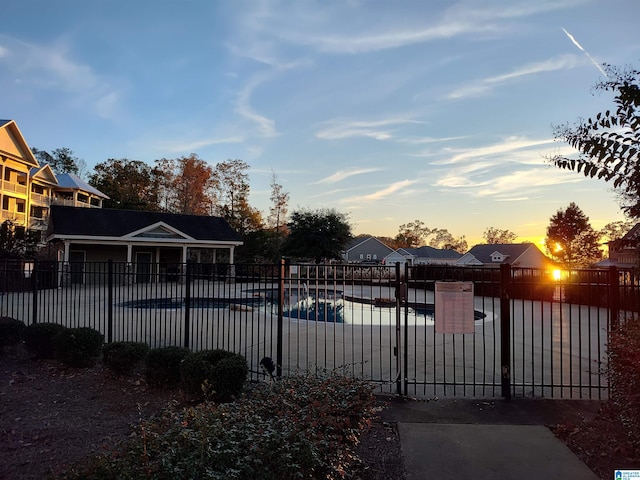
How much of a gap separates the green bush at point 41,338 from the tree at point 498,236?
8486 centimetres

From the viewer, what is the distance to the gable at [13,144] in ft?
119

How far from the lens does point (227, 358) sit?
508cm

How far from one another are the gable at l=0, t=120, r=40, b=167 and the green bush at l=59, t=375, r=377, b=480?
4429cm

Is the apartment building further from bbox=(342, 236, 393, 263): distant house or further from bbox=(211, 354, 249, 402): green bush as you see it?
bbox=(342, 236, 393, 263): distant house

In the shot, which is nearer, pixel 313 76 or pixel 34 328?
pixel 34 328

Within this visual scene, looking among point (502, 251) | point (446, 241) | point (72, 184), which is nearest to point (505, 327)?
point (502, 251)

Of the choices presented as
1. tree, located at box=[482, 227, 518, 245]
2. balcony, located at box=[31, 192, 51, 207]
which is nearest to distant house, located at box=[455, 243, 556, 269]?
tree, located at box=[482, 227, 518, 245]

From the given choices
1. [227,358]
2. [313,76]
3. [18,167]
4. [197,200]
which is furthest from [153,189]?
[227,358]

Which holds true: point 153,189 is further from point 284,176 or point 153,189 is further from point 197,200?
point 284,176

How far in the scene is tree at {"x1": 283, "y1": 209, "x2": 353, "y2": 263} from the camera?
38.1m

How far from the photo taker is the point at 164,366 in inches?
217

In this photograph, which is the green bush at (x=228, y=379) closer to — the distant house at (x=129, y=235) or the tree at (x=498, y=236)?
the distant house at (x=129, y=235)

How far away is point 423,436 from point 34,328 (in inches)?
264

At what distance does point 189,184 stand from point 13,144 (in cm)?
1816
